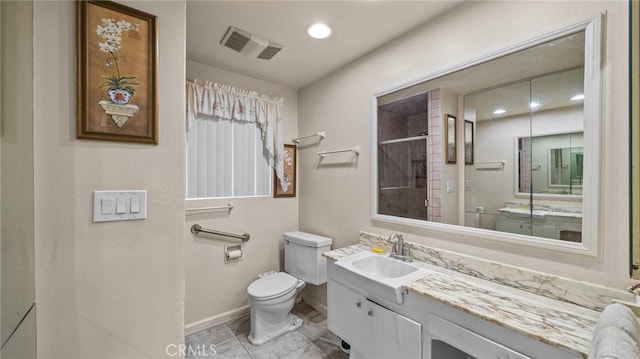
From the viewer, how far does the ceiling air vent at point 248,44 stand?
177 centimetres

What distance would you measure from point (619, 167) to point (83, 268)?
2111 millimetres

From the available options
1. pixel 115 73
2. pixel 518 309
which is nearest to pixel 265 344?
pixel 518 309

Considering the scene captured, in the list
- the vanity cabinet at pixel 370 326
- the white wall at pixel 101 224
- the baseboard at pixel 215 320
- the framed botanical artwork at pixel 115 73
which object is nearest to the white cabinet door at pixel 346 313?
the vanity cabinet at pixel 370 326

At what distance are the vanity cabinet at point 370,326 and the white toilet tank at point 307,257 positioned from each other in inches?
18.9

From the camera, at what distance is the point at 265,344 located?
1.99 meters

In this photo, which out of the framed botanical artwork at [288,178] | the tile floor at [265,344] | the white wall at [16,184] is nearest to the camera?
the white wall at [16,184]

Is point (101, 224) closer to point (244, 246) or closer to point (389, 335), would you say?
point (389, 335)

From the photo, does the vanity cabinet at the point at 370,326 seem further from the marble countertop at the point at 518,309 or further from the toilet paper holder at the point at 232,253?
the toilet paper holder at the point at 232,253

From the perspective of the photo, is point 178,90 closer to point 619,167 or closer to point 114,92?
point 114,92

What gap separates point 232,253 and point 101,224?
4.92 ft

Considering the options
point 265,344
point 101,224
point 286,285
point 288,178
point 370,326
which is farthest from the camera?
point 288,178

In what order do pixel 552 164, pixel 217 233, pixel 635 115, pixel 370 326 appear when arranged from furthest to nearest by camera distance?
pixel 217 233 → pixel 370 326 → pixel 552 164 → pixel 635 115

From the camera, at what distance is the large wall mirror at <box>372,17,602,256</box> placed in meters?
1.08

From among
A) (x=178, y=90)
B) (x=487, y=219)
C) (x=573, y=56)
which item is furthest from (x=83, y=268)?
(x=573, y=56)
